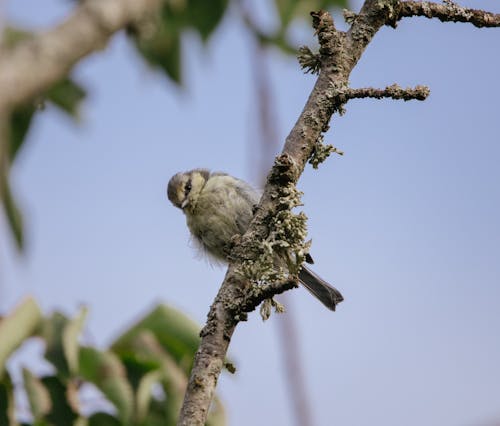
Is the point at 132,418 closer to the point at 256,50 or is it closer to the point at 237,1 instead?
the point at 256,50

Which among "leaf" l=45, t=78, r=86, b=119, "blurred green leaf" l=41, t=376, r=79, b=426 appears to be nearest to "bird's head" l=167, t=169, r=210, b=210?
"leaf" l=45, t=78, r=86, b=119

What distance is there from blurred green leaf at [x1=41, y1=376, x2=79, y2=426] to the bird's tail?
1.83 m

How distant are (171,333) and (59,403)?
1.69 feet

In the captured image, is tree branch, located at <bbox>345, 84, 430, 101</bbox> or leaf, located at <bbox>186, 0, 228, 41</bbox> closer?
tree branch, located at <bbox>345, 84, 430, 101</bbox>

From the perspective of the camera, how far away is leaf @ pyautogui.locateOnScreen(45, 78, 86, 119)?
4.52 m

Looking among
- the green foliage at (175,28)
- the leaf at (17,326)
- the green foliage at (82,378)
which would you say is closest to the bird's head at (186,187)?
the green foliage at (175,28)

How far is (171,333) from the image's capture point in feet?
11.2

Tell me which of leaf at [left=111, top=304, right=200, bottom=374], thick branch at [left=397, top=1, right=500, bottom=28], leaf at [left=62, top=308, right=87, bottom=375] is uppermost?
thick branch at [left=397, top=1, right=500, bottom=28]

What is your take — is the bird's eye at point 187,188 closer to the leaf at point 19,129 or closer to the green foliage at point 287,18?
the green foliage at point 287,18

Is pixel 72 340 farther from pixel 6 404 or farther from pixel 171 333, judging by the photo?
pixel 171 333

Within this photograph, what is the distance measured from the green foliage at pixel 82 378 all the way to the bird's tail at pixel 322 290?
4.74 feet

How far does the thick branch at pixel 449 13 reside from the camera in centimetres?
256

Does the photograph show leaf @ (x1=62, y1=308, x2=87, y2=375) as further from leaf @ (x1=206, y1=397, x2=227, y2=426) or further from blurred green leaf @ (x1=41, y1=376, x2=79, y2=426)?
leaf @ (x1=206, y1=397, x2=227, y2=426)

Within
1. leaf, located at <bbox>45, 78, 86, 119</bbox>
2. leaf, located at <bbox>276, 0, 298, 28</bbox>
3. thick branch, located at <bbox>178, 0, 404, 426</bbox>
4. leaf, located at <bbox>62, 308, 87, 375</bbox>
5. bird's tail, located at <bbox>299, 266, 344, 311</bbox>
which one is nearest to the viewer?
thick branch, located at <bbox>178, 0, 404, 426</bbox>
